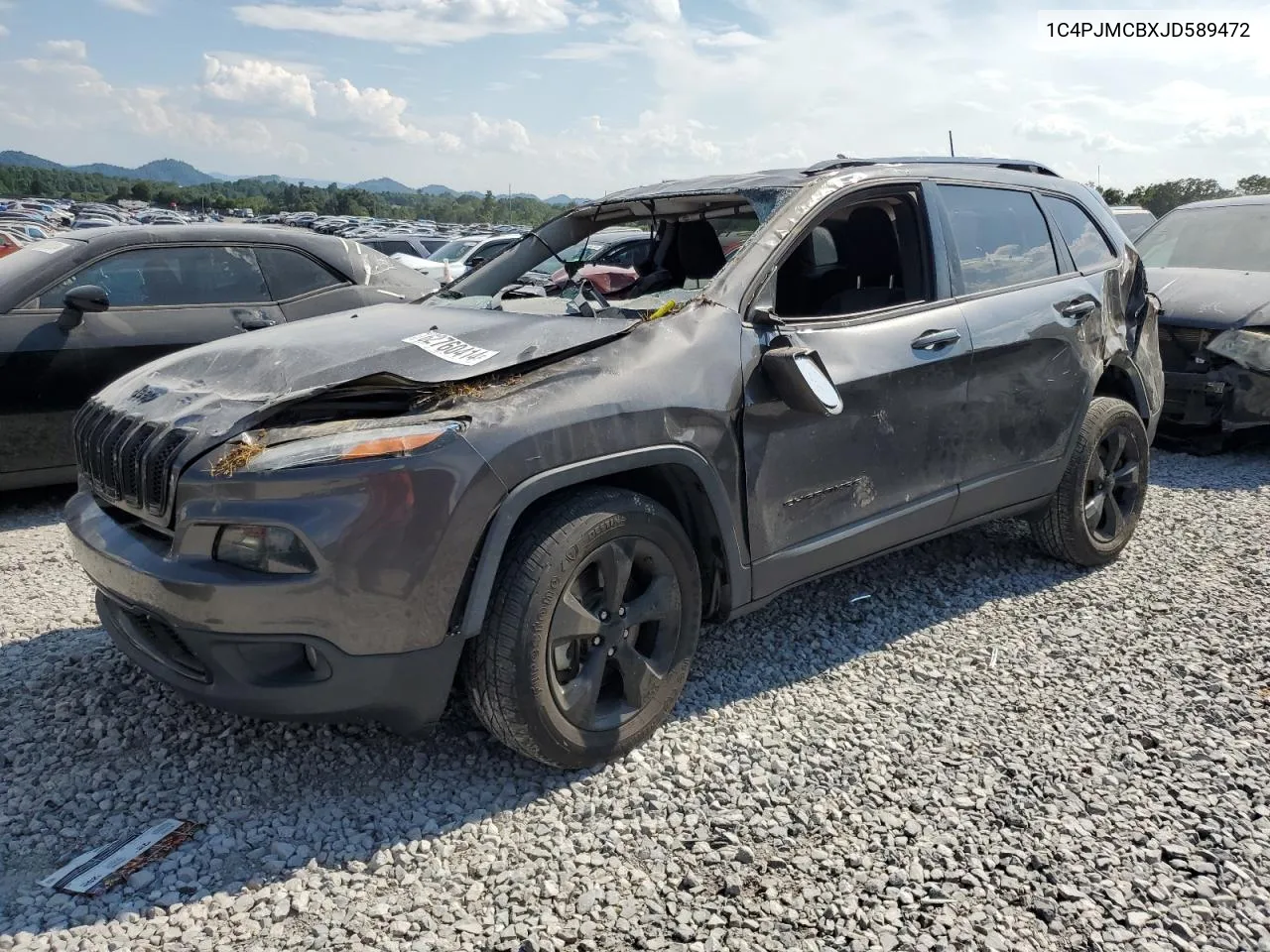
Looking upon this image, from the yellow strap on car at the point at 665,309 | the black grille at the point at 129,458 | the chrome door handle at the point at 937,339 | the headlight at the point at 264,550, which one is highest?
the yellow strap on car at the point at 665,309

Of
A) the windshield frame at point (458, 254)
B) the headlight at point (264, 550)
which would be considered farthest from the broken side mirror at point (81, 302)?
the windshield frame at point (458, 254)

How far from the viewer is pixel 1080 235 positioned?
4559 millimetres

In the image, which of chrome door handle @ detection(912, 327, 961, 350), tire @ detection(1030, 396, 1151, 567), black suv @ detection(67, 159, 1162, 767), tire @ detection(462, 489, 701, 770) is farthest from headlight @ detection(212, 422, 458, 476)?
tire @ detection(1030, 396, 1151, 567)

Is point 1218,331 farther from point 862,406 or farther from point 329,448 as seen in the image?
point 329,448

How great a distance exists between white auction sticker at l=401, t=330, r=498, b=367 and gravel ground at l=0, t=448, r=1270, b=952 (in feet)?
4.05

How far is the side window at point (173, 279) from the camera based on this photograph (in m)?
5.57

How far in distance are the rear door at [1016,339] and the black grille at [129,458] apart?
9.47ft

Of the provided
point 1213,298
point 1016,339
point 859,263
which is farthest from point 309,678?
point 1213,298

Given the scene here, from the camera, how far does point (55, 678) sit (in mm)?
3428

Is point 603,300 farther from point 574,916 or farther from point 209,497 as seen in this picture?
point 574,916

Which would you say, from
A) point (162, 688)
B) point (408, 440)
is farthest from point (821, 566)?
point (162, 688)

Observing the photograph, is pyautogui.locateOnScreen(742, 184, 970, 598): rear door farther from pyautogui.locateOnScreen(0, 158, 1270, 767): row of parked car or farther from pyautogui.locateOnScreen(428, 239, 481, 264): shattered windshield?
pyautogui.locateOnScreen(428, 239, 481, 264): shattered windshield

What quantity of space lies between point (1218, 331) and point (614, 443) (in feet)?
18.4

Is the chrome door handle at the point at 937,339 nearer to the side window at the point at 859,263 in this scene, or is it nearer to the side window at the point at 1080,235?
the side window at the point at 859,263
